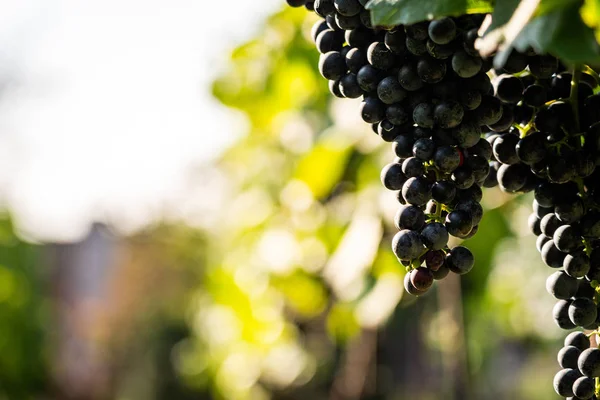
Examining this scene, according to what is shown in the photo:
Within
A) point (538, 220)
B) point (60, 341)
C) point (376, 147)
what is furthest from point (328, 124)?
point (60, 341)

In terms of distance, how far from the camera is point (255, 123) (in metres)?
2.36

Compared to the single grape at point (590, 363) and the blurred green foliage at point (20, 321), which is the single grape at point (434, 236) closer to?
the single grape at point (590, 363)

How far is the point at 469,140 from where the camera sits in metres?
0.61

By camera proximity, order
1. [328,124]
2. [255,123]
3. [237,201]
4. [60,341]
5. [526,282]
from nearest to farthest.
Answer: [328,124]
[255,123]
[237,201]
[526,282]
[60,341]

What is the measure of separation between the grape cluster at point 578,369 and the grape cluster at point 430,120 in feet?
0.46

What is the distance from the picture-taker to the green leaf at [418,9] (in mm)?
527

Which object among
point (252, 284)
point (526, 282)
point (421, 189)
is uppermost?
point (421, 189)

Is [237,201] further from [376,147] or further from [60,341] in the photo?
[60,341]

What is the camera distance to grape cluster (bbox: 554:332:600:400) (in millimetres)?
621

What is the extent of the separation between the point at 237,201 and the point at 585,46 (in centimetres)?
255

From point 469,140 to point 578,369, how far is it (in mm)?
240

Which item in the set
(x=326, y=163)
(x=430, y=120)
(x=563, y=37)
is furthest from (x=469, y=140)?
(x=326, y=163)

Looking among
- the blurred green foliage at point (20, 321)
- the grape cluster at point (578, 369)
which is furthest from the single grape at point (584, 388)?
the blurred green foliage at point (20, 321)

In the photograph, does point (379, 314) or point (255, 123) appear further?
point (255, 123)
